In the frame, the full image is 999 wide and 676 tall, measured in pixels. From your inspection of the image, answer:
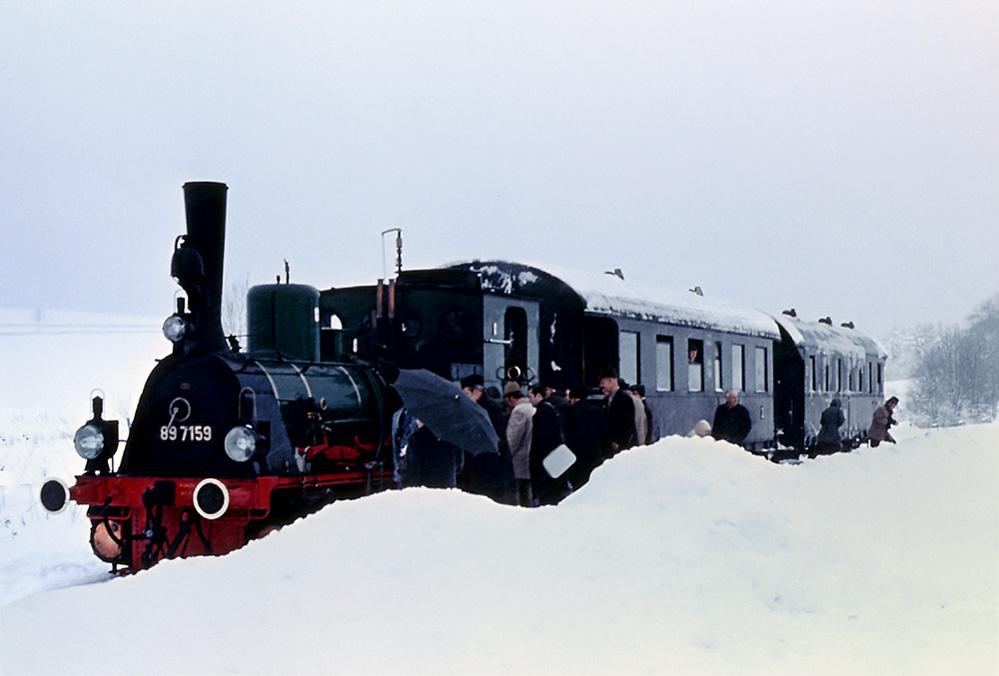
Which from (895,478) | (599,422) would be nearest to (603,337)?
(599,422)

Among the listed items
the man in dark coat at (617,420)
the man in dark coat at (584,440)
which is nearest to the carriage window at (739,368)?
the man in dark coat at (617,420)

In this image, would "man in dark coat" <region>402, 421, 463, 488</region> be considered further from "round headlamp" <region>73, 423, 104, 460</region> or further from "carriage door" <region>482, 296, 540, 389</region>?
"round headlamp" <region>73, 423, 104, 460</region>

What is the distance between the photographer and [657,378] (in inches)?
508

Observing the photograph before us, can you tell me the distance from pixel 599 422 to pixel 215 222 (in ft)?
13.2

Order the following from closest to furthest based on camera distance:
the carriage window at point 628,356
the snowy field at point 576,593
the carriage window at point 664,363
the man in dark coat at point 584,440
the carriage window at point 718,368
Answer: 1. the snowy field at point 576,593
2. the man in dark coat at point 584,440
3. the carriage window at point 628,356
4. the carriage window at point 664,363
5. the carriage window at point 718,368

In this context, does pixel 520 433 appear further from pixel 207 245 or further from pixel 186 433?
pixel 207 245

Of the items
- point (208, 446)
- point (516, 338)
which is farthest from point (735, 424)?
point (208, 446)

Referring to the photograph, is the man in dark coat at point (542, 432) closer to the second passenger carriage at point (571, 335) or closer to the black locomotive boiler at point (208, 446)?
the second passenger carriage at point (571, 335)

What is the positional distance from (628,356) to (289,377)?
495 cm

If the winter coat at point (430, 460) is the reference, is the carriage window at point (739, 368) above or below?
above

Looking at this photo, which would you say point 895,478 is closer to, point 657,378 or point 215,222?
point 657,378

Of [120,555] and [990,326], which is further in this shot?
[990,326]

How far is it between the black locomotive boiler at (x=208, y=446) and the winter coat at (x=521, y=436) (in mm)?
1201

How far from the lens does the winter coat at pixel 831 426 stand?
57.3ft
